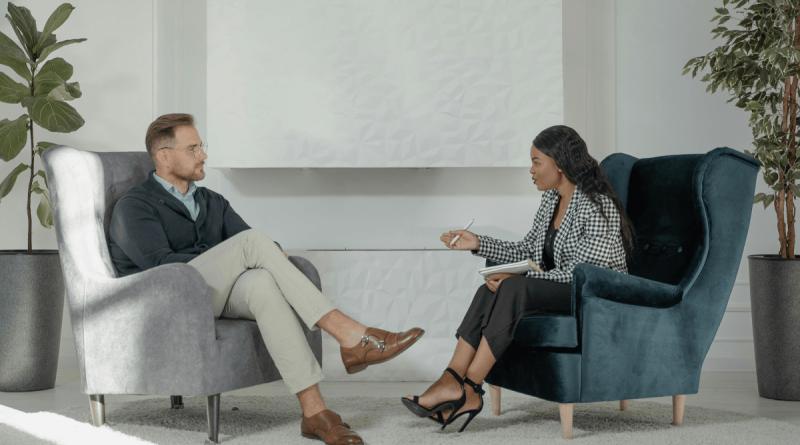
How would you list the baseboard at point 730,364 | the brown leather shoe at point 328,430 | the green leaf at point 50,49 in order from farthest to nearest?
the baseboard at point 730,364
the green leaf at point 50,49
the brown leather shoe at point 328,430

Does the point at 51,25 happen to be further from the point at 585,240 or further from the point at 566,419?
the point at 566,419

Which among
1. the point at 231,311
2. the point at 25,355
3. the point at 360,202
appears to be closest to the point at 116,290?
the point at 231,311

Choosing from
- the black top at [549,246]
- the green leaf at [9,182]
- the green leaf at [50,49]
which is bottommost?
the black top at [549,246]

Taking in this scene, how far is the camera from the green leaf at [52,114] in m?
2.98

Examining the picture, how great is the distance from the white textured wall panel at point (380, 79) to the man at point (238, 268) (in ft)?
2.71

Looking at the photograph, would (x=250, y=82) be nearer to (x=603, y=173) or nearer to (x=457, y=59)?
(x=457, y=59)

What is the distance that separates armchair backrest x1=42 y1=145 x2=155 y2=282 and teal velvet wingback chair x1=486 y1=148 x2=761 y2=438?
57.0 inches

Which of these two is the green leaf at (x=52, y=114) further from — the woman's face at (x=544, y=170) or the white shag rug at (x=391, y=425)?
the woman's face at (x=544, y=170)

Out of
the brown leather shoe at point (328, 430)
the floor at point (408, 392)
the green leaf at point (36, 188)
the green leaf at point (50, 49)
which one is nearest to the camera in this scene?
the brown leather shoe at point (328, 430)

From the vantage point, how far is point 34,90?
3.21 meters

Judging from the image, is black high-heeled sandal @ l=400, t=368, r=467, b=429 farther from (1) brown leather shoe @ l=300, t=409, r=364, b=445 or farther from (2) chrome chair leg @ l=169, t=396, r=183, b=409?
(2) chrome chair leg @ l=169, t=396, r=183, b=409

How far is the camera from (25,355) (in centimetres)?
302

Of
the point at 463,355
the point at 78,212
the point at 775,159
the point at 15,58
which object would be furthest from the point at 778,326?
the point at 15,58

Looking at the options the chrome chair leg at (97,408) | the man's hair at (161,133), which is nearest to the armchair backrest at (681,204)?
the man's hair at (161,133)
